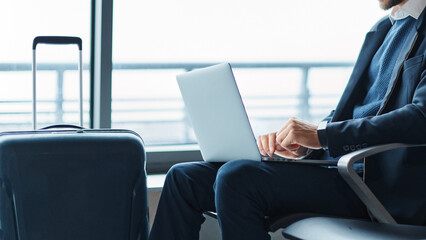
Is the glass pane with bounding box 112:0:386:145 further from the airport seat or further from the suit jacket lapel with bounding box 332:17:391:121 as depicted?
the airport seat

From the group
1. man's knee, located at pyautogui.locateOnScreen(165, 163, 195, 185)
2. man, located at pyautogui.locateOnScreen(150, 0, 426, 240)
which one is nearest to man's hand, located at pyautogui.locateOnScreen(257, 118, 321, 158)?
man, located at pyautogui.locateOnScreen(150, 0, 426, 240)

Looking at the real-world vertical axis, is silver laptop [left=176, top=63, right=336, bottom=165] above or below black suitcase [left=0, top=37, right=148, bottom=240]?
above

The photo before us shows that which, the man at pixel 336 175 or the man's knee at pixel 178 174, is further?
the man's knee at pixel 178 174

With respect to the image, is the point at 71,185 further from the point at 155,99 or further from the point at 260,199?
the point at 155,99

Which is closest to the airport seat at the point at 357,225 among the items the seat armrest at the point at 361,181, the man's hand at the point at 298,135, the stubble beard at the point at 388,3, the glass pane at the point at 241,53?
the seat armrest at the point at 361,181

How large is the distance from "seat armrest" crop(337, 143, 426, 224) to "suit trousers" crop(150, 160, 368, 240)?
0.10 m

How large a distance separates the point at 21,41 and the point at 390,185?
1.82 m

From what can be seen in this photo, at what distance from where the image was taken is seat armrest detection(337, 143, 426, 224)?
1.70 metres

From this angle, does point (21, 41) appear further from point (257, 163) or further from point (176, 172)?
point (257, 163)

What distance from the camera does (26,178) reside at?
1938 mm

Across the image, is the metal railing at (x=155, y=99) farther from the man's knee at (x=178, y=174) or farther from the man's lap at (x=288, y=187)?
the man's lap at (x=288, y=187)

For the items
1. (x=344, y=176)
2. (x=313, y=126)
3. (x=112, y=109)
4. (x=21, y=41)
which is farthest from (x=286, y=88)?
(x=344, y=176)

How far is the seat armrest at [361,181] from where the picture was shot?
1698mm

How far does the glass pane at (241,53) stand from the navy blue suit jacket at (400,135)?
4.94 feet
